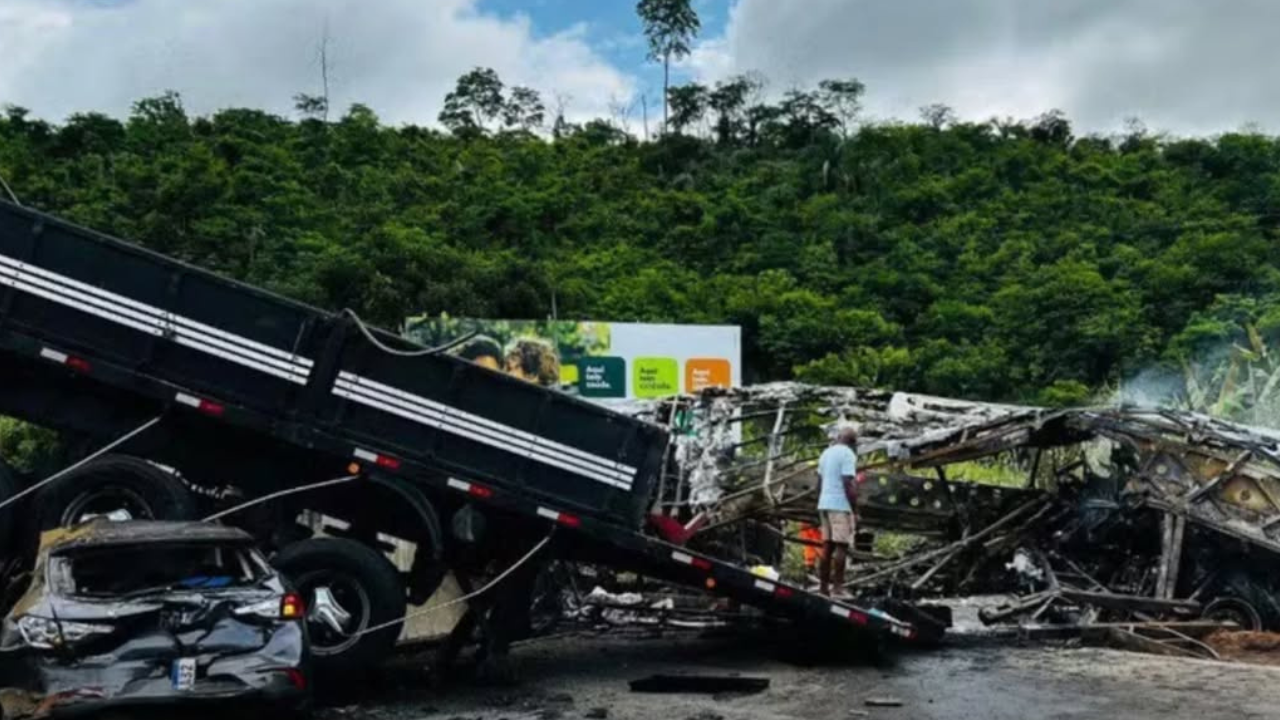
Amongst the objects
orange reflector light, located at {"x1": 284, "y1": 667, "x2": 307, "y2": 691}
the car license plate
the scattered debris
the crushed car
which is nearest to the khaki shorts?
the scattered debris

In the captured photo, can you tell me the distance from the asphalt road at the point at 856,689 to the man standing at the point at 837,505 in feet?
3.33

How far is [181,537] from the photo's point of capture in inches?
307

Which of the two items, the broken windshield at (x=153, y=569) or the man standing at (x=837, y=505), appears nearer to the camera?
the broken windshield at (x=153, y=569)

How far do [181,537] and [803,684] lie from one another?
16.1 feet

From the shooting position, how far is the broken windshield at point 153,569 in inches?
289

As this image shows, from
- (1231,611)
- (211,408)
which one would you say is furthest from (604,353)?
(211,408)

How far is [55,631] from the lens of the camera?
22.6 ft

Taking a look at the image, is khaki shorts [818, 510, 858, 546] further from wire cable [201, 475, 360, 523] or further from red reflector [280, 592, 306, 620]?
red reflector [280, 592, 306, 620]

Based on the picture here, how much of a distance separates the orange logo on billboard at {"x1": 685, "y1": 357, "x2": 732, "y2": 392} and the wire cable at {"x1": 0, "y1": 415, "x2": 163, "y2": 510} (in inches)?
894

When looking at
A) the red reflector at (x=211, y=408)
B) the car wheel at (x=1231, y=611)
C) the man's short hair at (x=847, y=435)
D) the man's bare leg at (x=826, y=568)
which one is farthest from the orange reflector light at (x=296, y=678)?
the car wheel at (x=1231, y=611)

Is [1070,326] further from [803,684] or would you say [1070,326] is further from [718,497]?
[803,684]

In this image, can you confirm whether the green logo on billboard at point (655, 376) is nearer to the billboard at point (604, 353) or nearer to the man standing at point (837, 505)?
the billboard at point (604, 353)

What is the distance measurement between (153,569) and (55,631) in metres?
0.92

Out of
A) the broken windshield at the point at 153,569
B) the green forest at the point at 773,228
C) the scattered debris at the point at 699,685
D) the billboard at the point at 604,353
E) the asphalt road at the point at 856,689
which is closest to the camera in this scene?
the broken windshield at the point at 153,569
